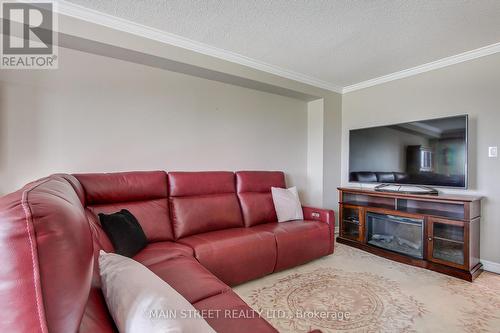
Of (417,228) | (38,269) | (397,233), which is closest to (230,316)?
(38,269)

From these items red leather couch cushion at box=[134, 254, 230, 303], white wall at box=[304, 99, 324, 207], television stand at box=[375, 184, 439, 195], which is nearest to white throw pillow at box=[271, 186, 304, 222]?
white wall at box=[304, 99, 324, 207]

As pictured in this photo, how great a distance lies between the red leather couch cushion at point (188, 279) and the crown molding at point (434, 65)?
11.4 feet

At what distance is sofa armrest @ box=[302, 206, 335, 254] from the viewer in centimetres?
294

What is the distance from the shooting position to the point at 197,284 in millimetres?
1390

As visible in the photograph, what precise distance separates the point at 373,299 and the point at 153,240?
192 centimetres

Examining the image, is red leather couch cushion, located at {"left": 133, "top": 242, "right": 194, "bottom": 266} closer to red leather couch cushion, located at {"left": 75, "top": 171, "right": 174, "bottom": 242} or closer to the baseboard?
red leather couch cushion, located at {"left": 75, "top": 171, "right": 174, "bottom": 242}

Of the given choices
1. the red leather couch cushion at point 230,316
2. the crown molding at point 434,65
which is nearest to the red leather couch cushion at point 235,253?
the red leather couch cushion at point 230,316

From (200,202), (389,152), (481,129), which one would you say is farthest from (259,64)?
(481,129)

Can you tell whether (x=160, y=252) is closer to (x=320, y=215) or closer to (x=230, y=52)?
(x=320, y=215)

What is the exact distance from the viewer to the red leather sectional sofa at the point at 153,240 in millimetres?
448

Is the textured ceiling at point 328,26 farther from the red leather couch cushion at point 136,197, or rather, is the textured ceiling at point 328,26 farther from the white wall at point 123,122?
the red leather couch cushion at point 136,197

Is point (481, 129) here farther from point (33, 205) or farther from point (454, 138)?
point (33, 205)

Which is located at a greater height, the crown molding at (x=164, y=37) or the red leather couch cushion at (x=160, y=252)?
the crown molding at (x=164, y=37)

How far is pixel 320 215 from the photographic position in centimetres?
303
